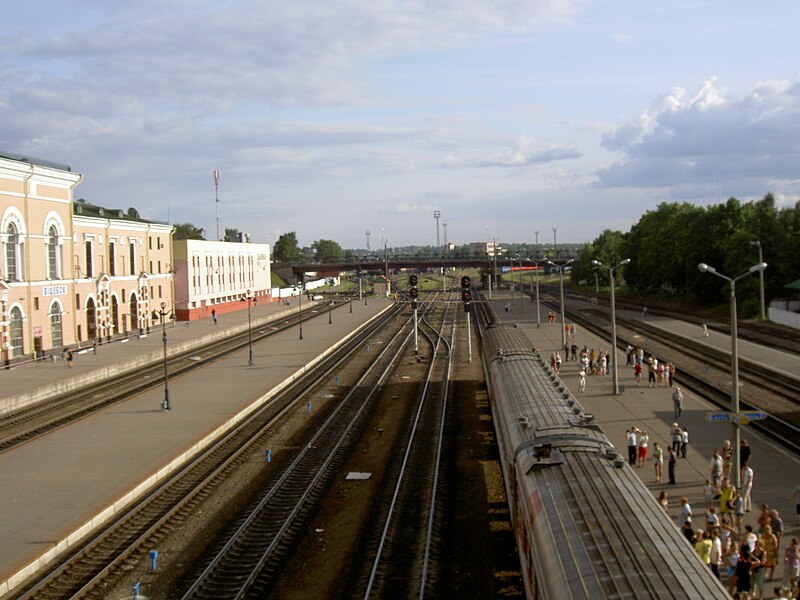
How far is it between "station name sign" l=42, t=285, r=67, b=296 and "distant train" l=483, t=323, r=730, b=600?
44340mm

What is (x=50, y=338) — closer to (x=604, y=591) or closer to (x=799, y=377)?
(x=799, y=377)

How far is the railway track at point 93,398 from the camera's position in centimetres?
3096

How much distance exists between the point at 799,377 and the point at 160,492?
102 feet

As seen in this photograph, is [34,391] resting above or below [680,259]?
below

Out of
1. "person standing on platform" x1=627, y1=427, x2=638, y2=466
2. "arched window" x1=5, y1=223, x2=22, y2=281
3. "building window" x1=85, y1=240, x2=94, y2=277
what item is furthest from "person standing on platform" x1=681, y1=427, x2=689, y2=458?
"building window" x1=85, y1=240, x2=94, y2=277

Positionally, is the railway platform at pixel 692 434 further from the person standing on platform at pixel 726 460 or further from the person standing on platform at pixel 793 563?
the person standing on platform at pixel 726 460

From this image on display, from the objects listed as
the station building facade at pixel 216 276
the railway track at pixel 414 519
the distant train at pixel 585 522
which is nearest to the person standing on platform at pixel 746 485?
the distant train at pixel 585 522

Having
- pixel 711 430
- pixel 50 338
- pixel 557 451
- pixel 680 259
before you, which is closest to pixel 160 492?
pixel 557 451

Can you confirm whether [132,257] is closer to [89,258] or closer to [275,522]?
[89,258]

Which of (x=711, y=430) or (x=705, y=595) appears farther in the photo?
(x=711, y=430)

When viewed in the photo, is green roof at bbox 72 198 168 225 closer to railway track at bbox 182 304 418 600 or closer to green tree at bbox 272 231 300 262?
railway track at bbox 182 304 418 600

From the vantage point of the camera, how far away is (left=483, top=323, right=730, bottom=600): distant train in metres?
8.36

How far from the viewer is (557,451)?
1330cm

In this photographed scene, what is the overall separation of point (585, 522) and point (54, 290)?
168ft
